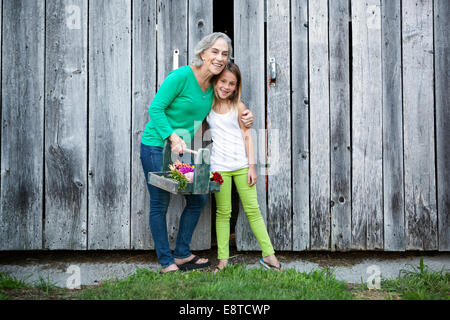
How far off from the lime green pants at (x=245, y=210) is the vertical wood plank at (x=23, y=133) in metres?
1.47

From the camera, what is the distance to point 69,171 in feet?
10.3

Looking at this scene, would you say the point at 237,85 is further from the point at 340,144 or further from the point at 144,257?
the point at 144,257

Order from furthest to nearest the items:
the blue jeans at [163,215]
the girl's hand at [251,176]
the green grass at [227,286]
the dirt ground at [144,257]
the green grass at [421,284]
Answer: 1. the dirt ground at [144,257]
2. the girl's hand at [251,176]
3. the blue jeans at [163,215]
4. the green grass at [421,284]
5. the green grass at [227,286]

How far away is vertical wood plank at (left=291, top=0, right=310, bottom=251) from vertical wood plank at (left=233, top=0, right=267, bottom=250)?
25cm

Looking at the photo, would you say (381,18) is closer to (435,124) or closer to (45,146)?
(435,124)

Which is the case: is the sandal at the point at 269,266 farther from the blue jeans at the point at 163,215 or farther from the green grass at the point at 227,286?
the blue jeans at the point at 163,215

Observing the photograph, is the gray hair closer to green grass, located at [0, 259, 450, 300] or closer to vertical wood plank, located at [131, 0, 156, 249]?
vertical wood plank, located at [131, 0, 156, 249]

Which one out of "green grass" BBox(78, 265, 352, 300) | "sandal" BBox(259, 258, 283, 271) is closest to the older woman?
"green grass" BBox(78, 265, 352, 300)

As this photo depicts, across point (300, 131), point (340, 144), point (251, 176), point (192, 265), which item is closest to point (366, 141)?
point (340, 144)

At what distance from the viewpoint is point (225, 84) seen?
112 inches

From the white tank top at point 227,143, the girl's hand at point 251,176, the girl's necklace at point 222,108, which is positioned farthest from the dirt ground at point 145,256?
the girl's necklace at point 222,108

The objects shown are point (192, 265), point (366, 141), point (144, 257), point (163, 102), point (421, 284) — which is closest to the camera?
point (163, 102)

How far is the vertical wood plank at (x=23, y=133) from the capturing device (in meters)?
3.10

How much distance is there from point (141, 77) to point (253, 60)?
3.01 ft
